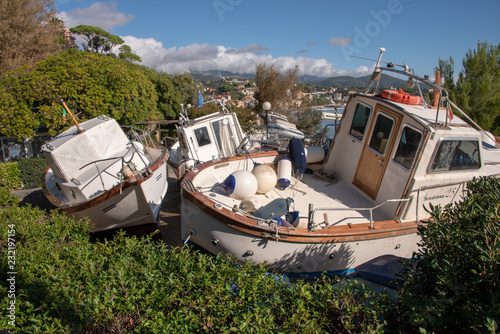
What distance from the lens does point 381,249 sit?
5.30 meters

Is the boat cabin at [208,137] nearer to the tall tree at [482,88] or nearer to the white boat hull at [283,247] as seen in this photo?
the white boat hull at [283,247]

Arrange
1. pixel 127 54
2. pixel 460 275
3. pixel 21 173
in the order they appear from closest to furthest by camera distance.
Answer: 1. pixel 460 275
2. pixel 21 173
3. pixel 127 54

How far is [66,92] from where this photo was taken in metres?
11.1

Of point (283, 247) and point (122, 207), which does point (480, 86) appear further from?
point (122, 207)

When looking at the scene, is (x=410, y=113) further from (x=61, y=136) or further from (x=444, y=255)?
(x=61, y=136)

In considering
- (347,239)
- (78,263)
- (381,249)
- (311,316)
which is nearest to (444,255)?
(311,316)

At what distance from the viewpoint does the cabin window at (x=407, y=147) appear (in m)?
5.45

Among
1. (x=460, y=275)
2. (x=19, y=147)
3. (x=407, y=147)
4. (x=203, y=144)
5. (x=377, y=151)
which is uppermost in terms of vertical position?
(x=407, y=147)

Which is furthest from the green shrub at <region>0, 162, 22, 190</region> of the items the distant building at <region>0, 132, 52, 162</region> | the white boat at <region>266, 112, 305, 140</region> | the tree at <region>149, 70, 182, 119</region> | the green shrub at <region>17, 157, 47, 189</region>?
the tree at <region>149, 70, 182, 119</region>

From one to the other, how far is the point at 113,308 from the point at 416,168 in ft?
17.0

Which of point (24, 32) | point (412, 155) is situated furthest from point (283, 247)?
point (24, 32)

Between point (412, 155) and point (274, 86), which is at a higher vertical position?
point (274, 86)

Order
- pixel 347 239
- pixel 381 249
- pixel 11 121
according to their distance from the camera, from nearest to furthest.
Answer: pixel 347 239
pixel 381 249
pixel 11 121

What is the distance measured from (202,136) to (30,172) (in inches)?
284
